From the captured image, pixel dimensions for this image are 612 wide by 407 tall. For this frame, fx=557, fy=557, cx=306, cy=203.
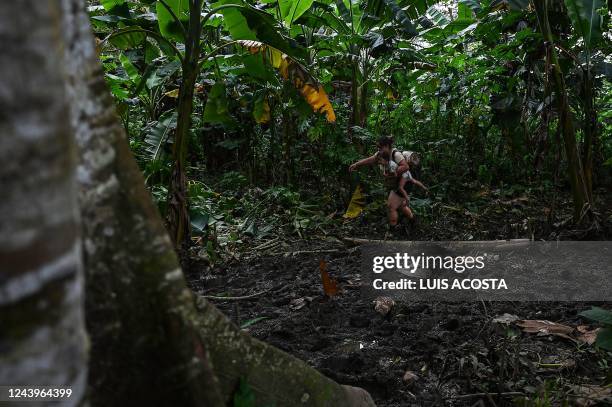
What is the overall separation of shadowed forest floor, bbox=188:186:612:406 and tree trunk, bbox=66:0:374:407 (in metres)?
1.47

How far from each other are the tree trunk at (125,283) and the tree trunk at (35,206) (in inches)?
15.1

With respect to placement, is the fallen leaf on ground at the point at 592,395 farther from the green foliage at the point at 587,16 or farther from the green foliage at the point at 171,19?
the green foliage at the point at 171,19

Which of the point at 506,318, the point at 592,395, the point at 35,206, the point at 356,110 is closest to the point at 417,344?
the point at 506,318

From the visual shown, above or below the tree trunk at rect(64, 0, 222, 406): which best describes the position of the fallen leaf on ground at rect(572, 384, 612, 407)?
below

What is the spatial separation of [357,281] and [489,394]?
7.21ft

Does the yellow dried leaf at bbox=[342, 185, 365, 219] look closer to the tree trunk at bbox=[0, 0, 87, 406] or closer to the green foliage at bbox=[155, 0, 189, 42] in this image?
the green foliage at bbox=[155, 0, 189, 42]

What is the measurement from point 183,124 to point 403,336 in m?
2.54

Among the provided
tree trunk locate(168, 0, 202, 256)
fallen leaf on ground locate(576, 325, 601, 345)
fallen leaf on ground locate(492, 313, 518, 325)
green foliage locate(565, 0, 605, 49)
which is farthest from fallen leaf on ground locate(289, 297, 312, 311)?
green foliage locate(565, 0, 605, 49)

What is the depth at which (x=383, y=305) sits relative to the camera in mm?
3760

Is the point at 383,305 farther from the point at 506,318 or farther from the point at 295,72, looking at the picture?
the point at 295,72

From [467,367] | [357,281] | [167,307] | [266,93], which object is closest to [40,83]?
[167,307]

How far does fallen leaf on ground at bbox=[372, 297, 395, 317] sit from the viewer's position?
3.70 metres

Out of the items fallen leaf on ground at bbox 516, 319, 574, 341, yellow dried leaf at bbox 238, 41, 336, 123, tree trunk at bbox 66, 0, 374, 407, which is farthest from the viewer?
yellow dried leaf at bbox 238, 41, 336, 123

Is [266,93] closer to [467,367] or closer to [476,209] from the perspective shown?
[476,209]
